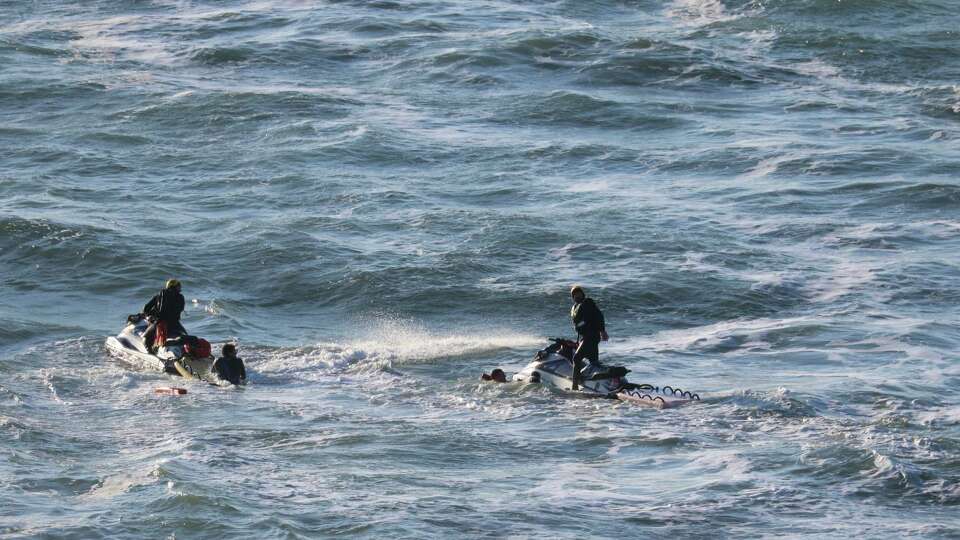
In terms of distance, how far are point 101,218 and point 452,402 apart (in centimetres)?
1561

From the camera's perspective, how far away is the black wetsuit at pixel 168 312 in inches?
1048

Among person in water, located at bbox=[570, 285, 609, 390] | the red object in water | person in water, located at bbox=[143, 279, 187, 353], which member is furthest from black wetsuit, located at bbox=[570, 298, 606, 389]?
person in water, located at bbox=[143, 279, 187, 353]

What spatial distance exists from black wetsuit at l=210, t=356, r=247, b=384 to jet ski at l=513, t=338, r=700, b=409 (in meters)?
4.42

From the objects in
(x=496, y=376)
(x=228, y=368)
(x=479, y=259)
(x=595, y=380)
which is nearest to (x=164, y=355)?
(x=228, y=368)

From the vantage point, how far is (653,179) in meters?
41.3

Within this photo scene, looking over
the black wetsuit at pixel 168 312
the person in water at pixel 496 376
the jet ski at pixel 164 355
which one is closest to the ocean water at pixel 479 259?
the person in water at pixel 496 376

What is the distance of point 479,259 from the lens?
34656mm

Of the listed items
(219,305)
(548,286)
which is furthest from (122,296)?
(548,286)

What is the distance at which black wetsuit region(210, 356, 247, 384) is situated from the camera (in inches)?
1007

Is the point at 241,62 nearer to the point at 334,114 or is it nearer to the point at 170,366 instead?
the point at 334,114

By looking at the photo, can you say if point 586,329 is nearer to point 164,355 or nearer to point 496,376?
point 496,376

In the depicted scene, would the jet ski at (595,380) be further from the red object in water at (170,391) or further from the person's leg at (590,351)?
the red object in water at (170,391)

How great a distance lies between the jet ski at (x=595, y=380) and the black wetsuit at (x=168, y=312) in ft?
18.8

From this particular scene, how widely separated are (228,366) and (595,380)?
19.1ft
